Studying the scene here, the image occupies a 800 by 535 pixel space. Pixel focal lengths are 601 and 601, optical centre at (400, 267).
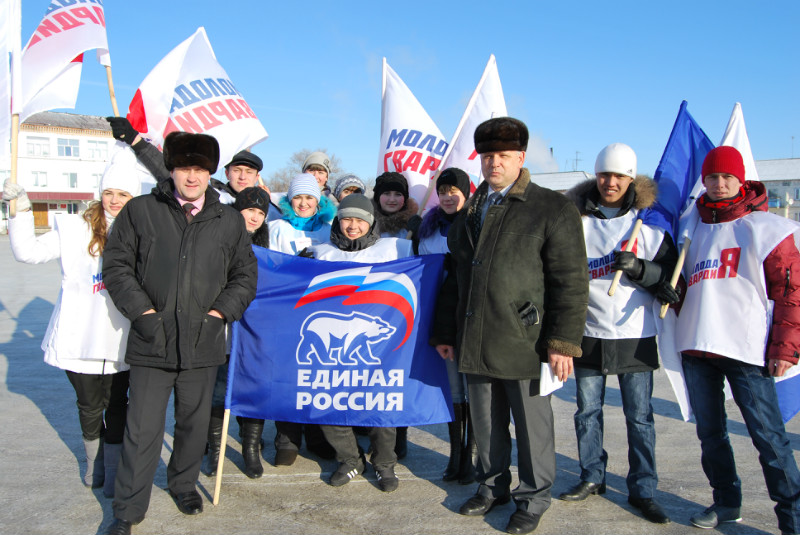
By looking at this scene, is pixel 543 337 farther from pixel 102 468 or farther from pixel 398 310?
pixel 102 468

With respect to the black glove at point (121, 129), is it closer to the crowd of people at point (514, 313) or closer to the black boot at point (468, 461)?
the crowd of people at point (514, 313)

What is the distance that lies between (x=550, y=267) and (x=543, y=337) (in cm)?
42

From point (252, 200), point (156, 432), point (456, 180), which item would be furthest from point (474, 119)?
point (156, 432)

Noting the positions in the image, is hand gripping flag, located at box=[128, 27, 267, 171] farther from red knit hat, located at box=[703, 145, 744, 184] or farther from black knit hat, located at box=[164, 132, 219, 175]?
red knit hat, located at box=[703, 145, 744, 184]

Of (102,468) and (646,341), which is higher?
(646,341)

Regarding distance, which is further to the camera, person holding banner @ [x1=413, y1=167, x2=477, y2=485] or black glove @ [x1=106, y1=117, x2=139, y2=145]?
black glove @ [x1=106, y1=117, x2=139, y2=145]

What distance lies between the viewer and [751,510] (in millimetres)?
3701

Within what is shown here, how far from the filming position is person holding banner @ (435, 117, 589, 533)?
134 inches

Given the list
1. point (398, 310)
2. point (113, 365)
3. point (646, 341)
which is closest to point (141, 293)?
point (113, 365)

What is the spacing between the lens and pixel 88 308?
3.84 metres

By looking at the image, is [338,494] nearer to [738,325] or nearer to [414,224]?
[414,224]

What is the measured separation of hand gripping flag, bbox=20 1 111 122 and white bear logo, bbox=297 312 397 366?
9.82 ft

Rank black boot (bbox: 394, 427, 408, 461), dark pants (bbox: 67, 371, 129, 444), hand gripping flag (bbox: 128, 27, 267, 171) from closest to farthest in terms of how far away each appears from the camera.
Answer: dark pants (bbox: 67, 371, 129, 444) < black boot (bbox: 394, 427, 408, 461) < hand gripping flag (bbox: 128, 27, 267, 171)

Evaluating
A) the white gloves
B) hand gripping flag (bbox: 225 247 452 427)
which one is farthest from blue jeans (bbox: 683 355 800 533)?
the white gloves
